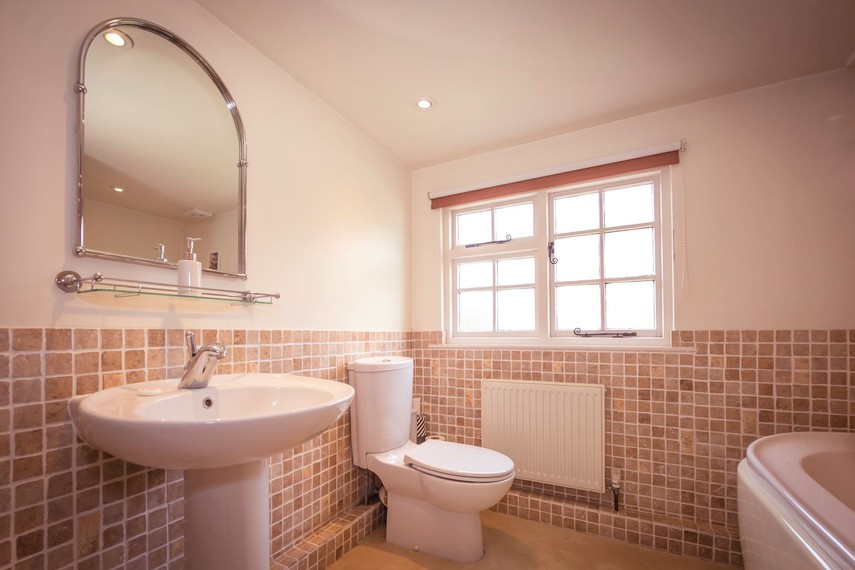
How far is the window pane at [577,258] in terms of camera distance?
2264 mm

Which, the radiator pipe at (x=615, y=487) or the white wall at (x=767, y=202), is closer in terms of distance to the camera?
the white wall at (x=767, y=202)

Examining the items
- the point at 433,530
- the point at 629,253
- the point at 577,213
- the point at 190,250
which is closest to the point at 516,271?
the point at 577,213

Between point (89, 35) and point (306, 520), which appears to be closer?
point (89, 35)

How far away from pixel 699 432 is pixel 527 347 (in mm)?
915

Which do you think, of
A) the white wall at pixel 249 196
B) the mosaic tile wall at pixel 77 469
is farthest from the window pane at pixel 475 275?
the mosaic tile wall at pixel 77 469

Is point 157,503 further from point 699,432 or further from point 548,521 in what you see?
point 699,432

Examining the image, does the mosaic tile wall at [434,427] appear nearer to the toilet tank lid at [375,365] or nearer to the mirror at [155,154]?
the toilet tank lid at [375,365]

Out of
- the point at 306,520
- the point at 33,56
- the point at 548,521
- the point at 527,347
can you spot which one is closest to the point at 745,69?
the point at 527,347

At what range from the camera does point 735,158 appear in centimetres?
189

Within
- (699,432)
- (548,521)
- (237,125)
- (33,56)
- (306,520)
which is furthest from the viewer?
(548,521)

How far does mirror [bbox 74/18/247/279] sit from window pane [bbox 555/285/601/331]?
177cm

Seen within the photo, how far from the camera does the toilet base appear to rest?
1.75 meters

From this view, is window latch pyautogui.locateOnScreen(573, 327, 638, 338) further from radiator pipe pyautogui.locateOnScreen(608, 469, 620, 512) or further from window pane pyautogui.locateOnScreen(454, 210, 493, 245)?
window pane pyautogui.locateOnScreen(454, 210, 493, 245)

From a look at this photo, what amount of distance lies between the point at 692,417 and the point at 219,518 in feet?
6.80
